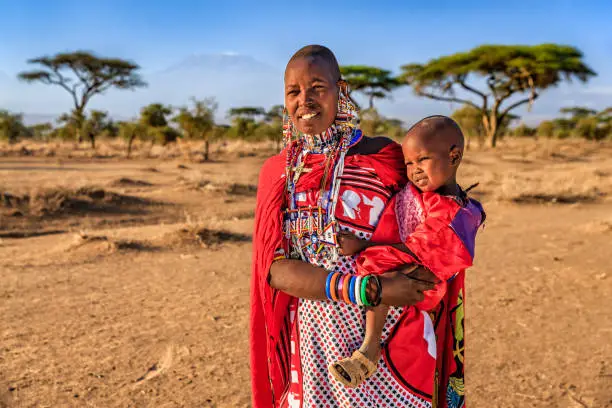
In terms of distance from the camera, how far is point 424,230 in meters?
1.44

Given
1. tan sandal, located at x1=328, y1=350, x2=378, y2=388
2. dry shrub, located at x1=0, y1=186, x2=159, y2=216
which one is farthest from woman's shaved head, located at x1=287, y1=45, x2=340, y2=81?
dry shrub, located at x1=0, y1=186, x2=159, y2=216

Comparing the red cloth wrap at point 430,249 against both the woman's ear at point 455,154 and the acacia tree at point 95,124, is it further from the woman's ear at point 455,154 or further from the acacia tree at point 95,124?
the acacia tree at point 95,124

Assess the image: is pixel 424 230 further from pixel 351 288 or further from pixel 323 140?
pixel 323 140

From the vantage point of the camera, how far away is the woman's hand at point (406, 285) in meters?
1.43

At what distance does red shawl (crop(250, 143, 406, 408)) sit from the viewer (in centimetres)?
159

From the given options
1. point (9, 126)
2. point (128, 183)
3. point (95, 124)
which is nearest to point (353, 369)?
point (128, 183)

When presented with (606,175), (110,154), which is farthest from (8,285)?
(110,154)

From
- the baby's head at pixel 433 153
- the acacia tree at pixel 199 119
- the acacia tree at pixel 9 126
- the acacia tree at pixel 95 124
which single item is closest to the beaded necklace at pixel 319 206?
the baby's head at pixel 433 153

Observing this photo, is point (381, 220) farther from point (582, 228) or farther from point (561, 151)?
point (561, 151)

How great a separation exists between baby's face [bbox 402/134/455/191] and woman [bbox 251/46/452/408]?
87 mm

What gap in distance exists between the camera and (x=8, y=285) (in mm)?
4848

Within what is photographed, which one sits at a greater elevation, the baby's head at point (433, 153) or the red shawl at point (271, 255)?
the baby's head at point (433, 153)

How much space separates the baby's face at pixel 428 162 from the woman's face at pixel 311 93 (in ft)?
0.85

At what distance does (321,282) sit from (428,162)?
0.45 meters
